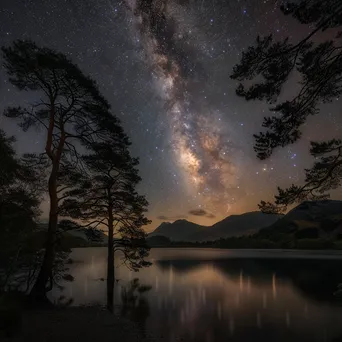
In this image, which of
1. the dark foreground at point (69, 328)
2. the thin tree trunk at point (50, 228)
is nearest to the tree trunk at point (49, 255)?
the thin tree trunk at point (50, 228)

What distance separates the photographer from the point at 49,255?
1688 cm

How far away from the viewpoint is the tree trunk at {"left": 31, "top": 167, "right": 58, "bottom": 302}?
1625cm

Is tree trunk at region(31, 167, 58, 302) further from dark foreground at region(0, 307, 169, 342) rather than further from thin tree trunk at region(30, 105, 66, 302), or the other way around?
dark foreground at region(0, 307, 169, 342)

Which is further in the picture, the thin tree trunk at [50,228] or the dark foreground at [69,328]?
the thin tree trunk at [50,228]

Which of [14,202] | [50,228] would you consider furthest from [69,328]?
[14,202]

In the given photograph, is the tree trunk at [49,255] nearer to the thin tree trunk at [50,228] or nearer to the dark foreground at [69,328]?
the thin tree trunk at [50,228]

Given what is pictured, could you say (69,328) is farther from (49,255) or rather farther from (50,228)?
(50,228)

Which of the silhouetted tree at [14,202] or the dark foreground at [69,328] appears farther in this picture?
the silhouetted tree at [14,202]

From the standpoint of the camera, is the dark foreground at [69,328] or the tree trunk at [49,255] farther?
the tree trunk at [49,255]

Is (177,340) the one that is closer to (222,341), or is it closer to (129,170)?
(222,341)

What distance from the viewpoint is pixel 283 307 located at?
2634 cm

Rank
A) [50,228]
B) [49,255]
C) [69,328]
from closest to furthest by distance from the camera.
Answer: [69,328] < [49,255] < [50,228]

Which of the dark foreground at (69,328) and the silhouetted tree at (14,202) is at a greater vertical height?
the silhouetted tree at (14,202)

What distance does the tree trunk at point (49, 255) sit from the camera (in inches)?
640
